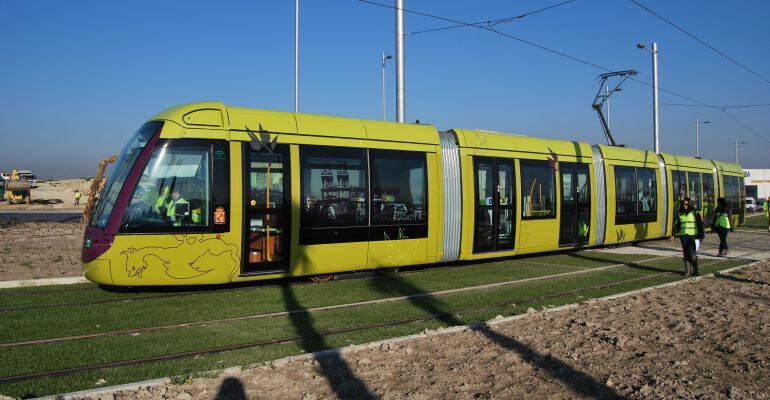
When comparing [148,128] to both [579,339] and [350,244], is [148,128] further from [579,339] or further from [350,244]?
[579,339]

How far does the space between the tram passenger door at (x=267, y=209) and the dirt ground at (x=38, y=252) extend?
4.93 meters

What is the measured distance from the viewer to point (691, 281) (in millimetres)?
11539

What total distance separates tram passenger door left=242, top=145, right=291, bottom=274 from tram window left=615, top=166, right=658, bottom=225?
11969 millimetres

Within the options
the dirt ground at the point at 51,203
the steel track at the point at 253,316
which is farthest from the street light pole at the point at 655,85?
the dirt ground at the point at 51,203

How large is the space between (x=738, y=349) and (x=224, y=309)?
708 cm

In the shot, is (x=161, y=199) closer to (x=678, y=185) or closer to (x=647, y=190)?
(x=647, y=190)

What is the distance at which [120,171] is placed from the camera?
9.89m

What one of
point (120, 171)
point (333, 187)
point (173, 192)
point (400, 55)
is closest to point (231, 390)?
point (173, 192)

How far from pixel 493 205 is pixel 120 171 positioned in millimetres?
8462

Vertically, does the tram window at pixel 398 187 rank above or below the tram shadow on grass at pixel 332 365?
above

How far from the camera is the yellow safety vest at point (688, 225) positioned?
1283 cm

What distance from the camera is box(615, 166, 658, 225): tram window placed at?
18328mm

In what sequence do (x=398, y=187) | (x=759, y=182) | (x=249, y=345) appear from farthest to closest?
1. (x=759, y=182)
2. (x=398, y=187)
3. (x=249, y=345)

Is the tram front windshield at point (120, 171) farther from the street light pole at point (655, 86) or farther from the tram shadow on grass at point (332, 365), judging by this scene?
the street light pole at point (655, 86)
